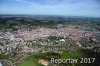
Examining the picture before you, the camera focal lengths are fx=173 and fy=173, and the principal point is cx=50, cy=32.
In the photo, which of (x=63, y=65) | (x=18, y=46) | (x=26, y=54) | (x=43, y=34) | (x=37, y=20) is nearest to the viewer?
(x=63, y=65)

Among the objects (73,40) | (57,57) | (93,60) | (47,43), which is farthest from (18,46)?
(93,60)

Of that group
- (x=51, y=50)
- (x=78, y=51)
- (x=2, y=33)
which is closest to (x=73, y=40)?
(x=78, y=51)

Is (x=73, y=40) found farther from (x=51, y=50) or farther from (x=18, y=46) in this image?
(x=18, y=46)

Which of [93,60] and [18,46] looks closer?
[93,60]

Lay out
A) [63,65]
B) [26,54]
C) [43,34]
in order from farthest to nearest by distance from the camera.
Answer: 1. [43,34]
2. [26,54]
3. [63,65]

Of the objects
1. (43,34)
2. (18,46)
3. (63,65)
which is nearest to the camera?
(63,65)

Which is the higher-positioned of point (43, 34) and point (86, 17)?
point (86, 17)

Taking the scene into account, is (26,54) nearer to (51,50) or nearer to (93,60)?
(51,50)

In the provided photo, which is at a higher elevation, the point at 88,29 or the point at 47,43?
the point at 88,29

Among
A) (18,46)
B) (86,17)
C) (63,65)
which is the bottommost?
(63,65)
